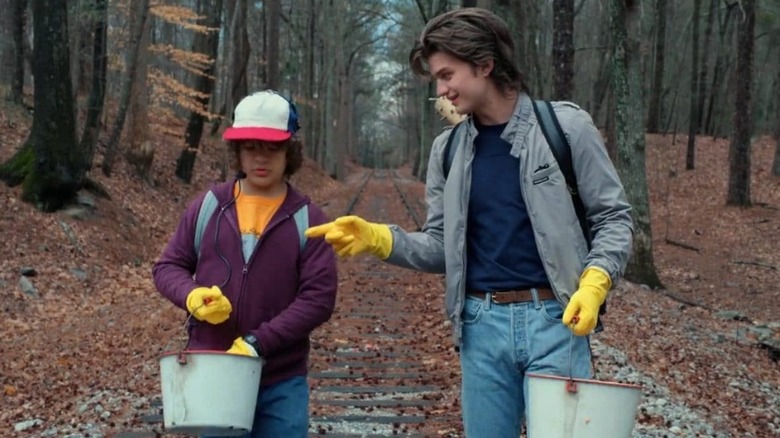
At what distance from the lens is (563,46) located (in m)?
12.1

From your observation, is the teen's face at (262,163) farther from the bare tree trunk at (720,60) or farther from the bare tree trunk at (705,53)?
the bare tree trunk at (720,60)

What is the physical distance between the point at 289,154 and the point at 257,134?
185 mm

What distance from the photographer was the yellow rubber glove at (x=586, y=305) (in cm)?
265

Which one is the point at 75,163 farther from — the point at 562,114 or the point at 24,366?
the point at 562,114

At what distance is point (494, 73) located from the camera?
293 centimetres

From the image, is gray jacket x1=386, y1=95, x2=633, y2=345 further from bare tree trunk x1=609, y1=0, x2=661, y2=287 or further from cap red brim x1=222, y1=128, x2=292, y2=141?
bare tree trunk x1=609, y1=0, x2=661, y2=287

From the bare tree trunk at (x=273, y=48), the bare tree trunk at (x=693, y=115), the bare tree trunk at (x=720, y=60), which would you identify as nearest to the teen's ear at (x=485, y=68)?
the bare tree trunk at (x=273, y=48)

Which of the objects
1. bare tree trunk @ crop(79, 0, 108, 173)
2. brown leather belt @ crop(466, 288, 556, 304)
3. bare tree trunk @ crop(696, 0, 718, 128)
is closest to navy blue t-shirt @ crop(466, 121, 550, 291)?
brown leather belt @ crop(466, 288, 556, 304)

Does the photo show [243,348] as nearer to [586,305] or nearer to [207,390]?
[207,390]

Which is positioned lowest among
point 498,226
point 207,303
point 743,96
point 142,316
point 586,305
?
point 142,316

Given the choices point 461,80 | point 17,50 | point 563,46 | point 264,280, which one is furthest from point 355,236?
point 17,50

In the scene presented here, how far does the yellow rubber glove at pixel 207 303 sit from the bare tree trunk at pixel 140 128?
17.1 m

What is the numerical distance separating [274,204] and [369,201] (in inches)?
938

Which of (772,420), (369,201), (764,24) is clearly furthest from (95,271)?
(764,24)
